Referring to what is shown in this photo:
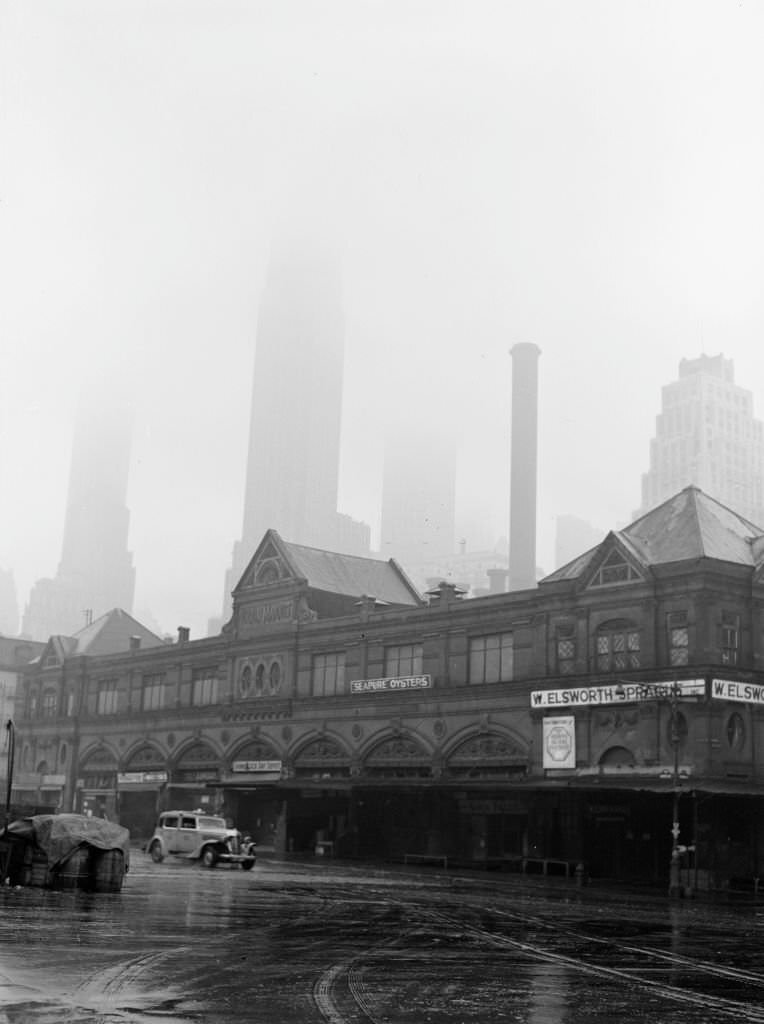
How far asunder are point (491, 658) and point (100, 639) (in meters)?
43.9

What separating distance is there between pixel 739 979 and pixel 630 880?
110 feet

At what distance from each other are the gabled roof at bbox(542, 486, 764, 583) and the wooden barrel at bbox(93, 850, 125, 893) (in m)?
28.4

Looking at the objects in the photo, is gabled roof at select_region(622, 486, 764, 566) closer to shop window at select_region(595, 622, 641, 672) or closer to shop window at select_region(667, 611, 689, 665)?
shop window at select_region(667, 611, 689, 665)

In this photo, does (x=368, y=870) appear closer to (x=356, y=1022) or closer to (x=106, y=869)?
(x=106, y=869)

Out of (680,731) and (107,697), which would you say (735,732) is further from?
(107,697)

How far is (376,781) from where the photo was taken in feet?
194

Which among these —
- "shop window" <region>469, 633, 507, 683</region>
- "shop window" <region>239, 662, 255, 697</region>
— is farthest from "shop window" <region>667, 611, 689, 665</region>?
"shop window" <region>239, 662, 255, 697</region>

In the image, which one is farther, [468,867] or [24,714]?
[24,714]

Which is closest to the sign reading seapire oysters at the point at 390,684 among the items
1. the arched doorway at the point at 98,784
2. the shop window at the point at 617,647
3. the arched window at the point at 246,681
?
the arched window at the point at 246,681

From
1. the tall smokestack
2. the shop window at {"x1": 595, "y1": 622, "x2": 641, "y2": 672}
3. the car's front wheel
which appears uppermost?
the tall smokestack

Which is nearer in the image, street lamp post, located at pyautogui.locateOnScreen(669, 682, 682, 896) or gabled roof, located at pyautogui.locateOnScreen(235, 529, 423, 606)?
street lamp post, located at pyautogui.locateOnScreen(669, 682, 682, 896)

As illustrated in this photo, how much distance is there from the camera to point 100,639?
306 ft

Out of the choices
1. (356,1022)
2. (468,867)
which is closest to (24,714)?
(468,867)

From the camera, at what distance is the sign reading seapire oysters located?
60156 millimetres
